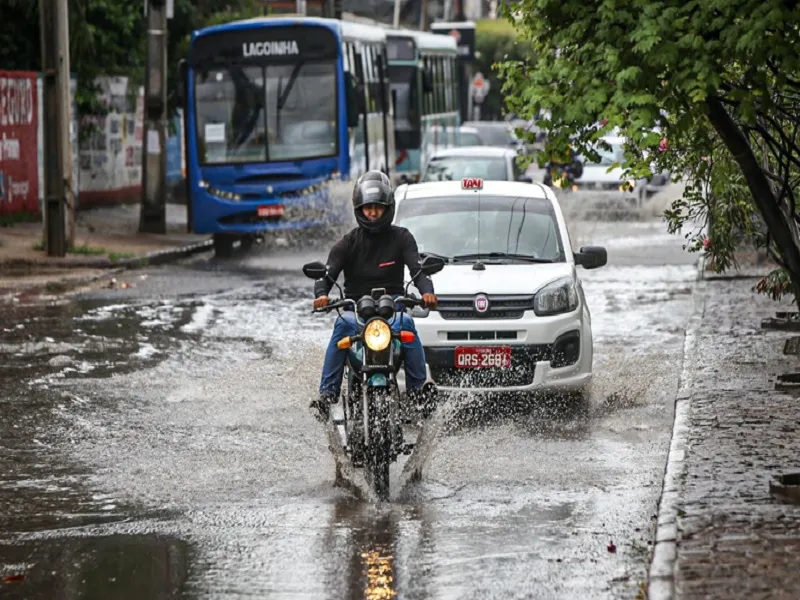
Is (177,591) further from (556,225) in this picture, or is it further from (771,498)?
(556,225)

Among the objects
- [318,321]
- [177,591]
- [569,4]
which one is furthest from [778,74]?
[318,321]

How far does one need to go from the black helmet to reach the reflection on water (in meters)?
2.27

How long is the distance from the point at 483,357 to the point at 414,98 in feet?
81.2

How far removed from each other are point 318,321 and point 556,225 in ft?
15.4

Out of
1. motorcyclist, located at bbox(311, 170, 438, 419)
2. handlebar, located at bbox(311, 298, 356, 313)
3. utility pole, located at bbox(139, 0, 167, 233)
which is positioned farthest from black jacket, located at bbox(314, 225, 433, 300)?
utility pole, located at bbox(139, 0, 167, 233)

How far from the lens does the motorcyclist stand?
919 cm

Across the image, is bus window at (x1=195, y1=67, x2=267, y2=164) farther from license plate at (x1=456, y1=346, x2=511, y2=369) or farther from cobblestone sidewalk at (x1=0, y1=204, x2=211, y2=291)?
license plate at (x1=456, y1=346, x2=511, y2=369)

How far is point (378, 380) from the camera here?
8719mm

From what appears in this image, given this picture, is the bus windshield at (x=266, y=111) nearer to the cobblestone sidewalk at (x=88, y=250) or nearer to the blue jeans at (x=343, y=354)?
the cobblestone sidewalk at (x=88, y=250)

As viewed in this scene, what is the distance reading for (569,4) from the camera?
827 centimetres

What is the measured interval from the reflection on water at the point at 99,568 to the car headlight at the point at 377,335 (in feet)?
4.94

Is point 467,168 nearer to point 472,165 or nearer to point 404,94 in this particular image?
point 472,165

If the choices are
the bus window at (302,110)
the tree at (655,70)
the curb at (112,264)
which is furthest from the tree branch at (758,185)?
the bus window at (302,110)

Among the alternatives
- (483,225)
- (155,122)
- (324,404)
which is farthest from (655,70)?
(155,122)
